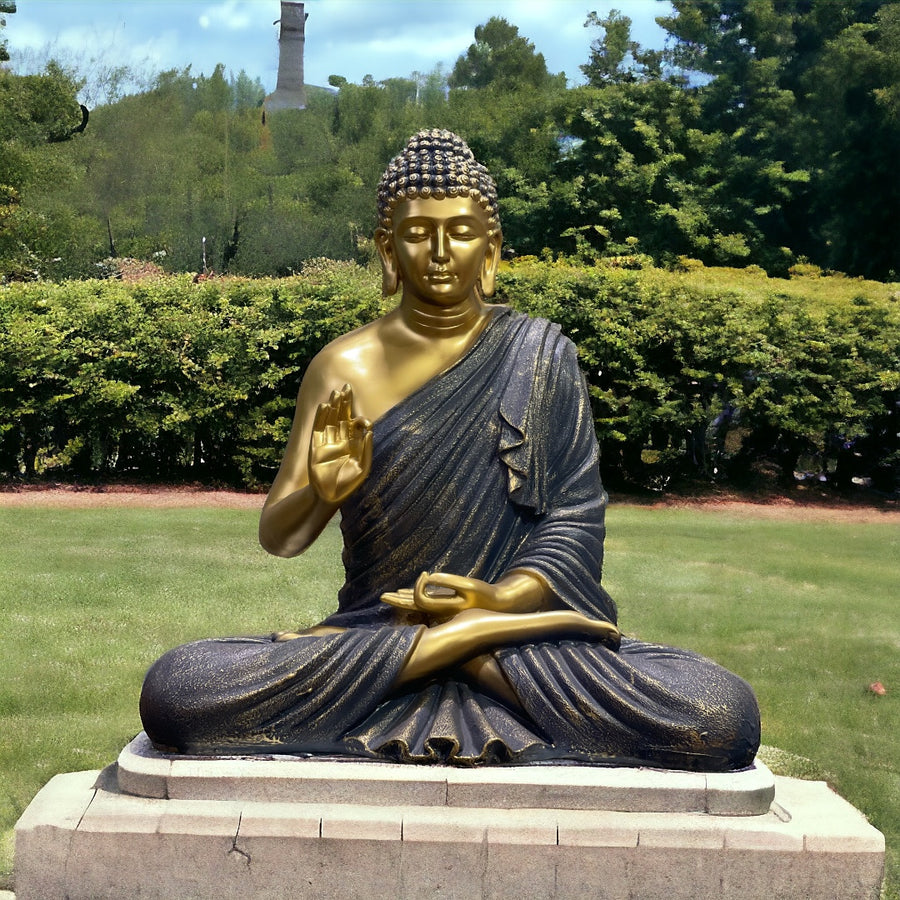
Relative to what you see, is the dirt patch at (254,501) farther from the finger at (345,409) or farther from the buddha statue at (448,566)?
the finger at (345,409)

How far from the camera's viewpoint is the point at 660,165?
25.4 m

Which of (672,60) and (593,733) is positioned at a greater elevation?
(672,60)

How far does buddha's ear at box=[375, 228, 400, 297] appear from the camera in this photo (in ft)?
15.7

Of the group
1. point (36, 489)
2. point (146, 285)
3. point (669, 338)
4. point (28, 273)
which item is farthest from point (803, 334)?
point (28, 273)

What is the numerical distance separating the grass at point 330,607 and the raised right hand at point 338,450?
1.86 metres

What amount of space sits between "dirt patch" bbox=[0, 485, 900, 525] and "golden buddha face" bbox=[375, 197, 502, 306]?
297 inches

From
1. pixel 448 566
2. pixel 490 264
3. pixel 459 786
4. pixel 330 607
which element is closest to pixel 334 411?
pixel 448 566

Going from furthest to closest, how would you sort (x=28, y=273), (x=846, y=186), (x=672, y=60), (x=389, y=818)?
(x=672, y=60)
(x=846, y=186)
(x=28, y=273)
(x=389, y=818)

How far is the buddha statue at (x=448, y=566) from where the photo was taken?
4.12 m

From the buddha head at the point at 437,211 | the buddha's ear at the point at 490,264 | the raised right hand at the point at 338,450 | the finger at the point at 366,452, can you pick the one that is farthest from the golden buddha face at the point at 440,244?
the finger at the point at 366,452

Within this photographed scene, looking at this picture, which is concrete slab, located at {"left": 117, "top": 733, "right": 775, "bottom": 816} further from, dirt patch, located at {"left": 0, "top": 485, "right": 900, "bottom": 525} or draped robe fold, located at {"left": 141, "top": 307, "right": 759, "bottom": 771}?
dirt patch, located at {"left": 0, "top": 485, "right": 900, "bottom": 525}

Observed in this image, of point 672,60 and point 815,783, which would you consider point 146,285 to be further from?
point 672,60

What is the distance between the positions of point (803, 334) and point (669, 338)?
4.90ft

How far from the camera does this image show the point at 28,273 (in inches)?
914
